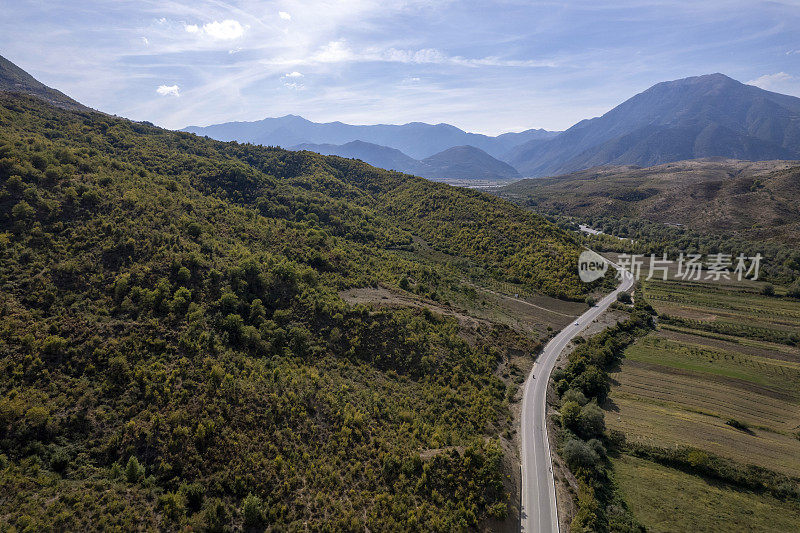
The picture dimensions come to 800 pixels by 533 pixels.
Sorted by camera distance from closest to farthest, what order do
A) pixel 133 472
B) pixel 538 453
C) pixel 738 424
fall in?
pixel 133 472
pixel 538 453
pixel 738 424

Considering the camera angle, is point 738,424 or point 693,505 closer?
point 693,505

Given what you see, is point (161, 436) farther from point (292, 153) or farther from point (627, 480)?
point (292, 153)

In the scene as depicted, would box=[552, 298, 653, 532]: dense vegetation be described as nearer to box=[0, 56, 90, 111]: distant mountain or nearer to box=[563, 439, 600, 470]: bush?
box=[563, 439, 600, 470]: bush

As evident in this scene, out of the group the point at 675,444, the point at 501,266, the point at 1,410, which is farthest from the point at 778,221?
the point at 1,410

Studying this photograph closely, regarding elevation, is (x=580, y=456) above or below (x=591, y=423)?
below

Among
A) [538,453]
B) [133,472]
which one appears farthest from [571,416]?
[133,472]

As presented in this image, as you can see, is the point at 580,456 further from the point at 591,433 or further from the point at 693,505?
the point at 693,505
